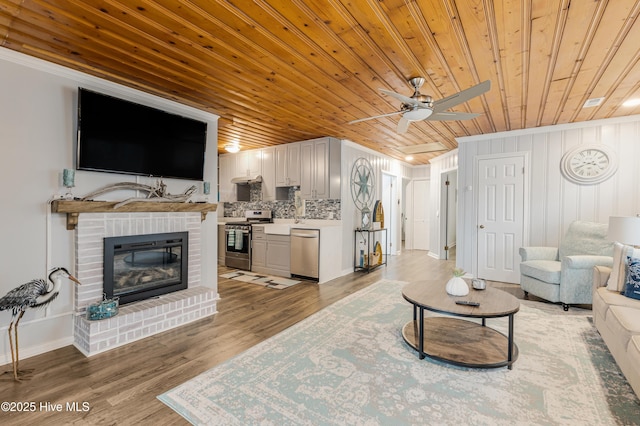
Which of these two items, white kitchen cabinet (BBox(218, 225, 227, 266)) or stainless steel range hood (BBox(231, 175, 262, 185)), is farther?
white kitchen cabinet (BBox(218, 225, 227, 266))

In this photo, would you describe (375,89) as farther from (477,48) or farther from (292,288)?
(292,288)

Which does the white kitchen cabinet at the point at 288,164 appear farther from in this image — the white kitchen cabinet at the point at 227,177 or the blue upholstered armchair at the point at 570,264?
the blue upholstered armchair at the point at 570,264

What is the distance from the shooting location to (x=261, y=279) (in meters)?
5.19

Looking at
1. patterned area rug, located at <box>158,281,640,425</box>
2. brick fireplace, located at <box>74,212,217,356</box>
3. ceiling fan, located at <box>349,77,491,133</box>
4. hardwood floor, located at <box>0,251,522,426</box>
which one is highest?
ceiling fan, located at <box>349,77,491,133</box>

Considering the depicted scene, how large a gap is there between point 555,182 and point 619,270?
2393mm

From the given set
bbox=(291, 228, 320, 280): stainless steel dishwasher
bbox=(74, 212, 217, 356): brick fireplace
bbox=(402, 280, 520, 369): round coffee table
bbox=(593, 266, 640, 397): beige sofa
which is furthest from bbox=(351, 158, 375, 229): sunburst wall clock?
bbox=(593, 266, 640, 397): beige sofa

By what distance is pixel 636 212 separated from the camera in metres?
4.25

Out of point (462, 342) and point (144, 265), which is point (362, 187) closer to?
point (462, 342)

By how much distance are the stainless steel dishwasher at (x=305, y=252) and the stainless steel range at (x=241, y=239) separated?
1.08m

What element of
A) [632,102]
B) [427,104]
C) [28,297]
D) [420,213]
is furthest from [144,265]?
[420,213]

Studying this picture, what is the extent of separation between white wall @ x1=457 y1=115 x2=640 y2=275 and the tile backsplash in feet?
7.82

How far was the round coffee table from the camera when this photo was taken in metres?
2.29

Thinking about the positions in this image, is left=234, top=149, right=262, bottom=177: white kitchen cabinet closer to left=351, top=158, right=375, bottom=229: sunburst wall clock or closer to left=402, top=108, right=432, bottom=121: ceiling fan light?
left=351, top=158, right=375, bottom=229: sunburst wall clock

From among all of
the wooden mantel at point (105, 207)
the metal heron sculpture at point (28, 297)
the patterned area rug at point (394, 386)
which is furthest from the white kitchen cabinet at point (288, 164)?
the metal heron sculpture at point (28, 297)
